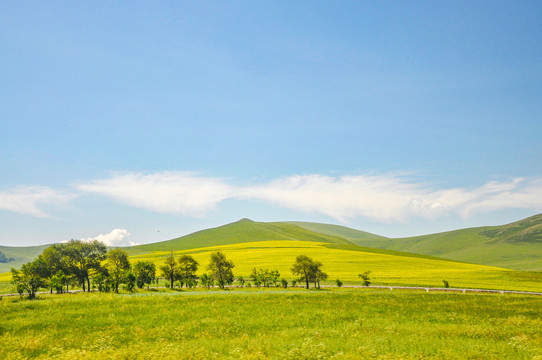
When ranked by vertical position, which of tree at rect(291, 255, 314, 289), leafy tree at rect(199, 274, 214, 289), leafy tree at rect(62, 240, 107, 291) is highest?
leafy tree at rect(62, 240, 107, 291)

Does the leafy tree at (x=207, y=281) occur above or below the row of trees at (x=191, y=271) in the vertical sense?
below

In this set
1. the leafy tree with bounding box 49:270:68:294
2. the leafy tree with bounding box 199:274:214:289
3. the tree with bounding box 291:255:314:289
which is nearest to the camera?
the leafy tree with bounding box 49:270:68:294

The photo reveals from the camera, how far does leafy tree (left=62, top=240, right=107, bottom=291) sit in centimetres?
8656

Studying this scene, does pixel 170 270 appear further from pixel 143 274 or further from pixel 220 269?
pixel 220 269

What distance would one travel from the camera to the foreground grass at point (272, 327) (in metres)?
23.3

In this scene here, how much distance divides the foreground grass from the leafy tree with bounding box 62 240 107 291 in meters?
45.7

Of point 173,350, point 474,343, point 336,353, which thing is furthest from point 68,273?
point 474,343

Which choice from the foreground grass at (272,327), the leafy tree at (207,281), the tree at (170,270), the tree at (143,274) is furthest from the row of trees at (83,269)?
the foreground grass at (272,327)

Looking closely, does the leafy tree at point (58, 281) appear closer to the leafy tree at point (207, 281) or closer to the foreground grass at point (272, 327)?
the leafy tree at point (207, 281)

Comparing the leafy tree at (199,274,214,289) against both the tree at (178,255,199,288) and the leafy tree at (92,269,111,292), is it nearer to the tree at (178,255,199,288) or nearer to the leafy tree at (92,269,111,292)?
the tree at (178,255,199,288)

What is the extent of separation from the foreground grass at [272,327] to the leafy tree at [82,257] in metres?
45.7

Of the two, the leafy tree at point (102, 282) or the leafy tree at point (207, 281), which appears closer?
the leafy tree at point (102, 282)

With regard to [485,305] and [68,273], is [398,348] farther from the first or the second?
[68,273]

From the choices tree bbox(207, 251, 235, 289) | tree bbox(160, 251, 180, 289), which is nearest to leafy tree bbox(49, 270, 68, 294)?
tree bbox(160, 251, 180, 289)
